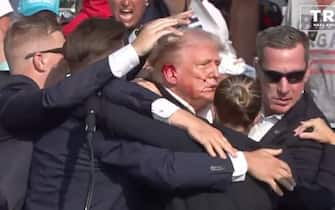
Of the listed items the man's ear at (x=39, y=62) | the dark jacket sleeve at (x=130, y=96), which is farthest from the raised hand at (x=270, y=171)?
the man's ear at (x=39, y=62)

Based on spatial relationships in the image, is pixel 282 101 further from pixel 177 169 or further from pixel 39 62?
pixel 39 62

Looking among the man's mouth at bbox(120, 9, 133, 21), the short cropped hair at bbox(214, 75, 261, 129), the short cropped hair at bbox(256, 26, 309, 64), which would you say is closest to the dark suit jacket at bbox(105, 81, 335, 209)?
the short cropped hair at bbox(214, 75, 261, 129)

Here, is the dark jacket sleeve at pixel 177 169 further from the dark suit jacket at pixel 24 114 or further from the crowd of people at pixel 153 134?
the dark suit jacket at pixel 24 114

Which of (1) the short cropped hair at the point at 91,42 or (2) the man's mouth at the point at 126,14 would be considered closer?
(1) the short cropped hair at the point at 91,42

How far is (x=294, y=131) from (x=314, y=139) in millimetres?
89

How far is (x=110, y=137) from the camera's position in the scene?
10.5 ft

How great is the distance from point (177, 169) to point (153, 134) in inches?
6.4

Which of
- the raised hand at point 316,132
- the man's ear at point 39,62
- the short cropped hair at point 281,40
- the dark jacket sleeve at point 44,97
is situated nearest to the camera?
the dark jacket sleeve at point 44,97

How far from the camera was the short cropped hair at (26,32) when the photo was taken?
3770 millimetres

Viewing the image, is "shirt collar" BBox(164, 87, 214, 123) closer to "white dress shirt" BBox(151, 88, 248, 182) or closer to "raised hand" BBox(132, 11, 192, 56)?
"white dress shirt" BBox(151, 88, 248, 182)

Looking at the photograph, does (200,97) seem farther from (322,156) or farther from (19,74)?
(19,74)

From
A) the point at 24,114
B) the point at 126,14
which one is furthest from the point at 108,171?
the point at 126,14

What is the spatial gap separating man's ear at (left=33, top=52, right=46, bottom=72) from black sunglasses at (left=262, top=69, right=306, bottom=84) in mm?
875

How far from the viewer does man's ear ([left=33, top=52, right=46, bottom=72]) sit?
12.1 feet
